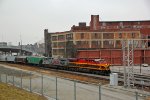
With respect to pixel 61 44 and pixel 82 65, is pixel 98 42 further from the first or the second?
pixel 82 65

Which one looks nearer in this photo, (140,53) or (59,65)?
(59,65)

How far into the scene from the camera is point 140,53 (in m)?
100

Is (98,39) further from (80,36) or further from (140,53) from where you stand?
(140,53)

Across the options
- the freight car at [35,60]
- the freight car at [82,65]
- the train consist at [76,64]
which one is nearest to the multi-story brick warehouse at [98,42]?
the freight car at [35,60]

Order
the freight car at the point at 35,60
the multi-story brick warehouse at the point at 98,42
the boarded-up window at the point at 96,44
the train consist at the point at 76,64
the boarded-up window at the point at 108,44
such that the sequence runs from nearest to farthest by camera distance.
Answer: the train consist at the point at 76,64 → the freight car at the point at 35,60 → the multi-story brick warehouse at the point at 98,42 → the boarded-up window at the point at 96,44 → the boarded-up window at the point at 108,44

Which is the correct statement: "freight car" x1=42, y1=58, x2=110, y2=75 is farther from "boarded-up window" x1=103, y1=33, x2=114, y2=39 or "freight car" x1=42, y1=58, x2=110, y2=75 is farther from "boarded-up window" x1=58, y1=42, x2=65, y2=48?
"boarded-up window" x1=58, y1=42, x2=65, y2=48

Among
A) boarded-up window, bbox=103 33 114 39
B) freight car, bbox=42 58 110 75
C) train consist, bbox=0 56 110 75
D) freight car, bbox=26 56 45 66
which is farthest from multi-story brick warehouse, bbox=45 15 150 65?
freight car, bbox=42 58 110 75

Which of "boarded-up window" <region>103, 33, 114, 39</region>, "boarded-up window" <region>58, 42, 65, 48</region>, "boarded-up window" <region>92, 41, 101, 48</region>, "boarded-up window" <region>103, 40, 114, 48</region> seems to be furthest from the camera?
"boarded-up window" <region>58, 42, 65, 48</region>

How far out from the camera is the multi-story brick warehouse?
327 feet

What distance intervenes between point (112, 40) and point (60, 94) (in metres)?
92.9

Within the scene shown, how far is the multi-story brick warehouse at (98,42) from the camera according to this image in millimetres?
99688

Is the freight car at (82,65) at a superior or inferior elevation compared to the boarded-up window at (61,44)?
inferior

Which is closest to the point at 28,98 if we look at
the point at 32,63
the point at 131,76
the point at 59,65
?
the point at 131,76

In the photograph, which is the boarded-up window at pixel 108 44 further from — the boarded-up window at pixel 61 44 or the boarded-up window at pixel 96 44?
the boarded-up window at pixel 61 44
